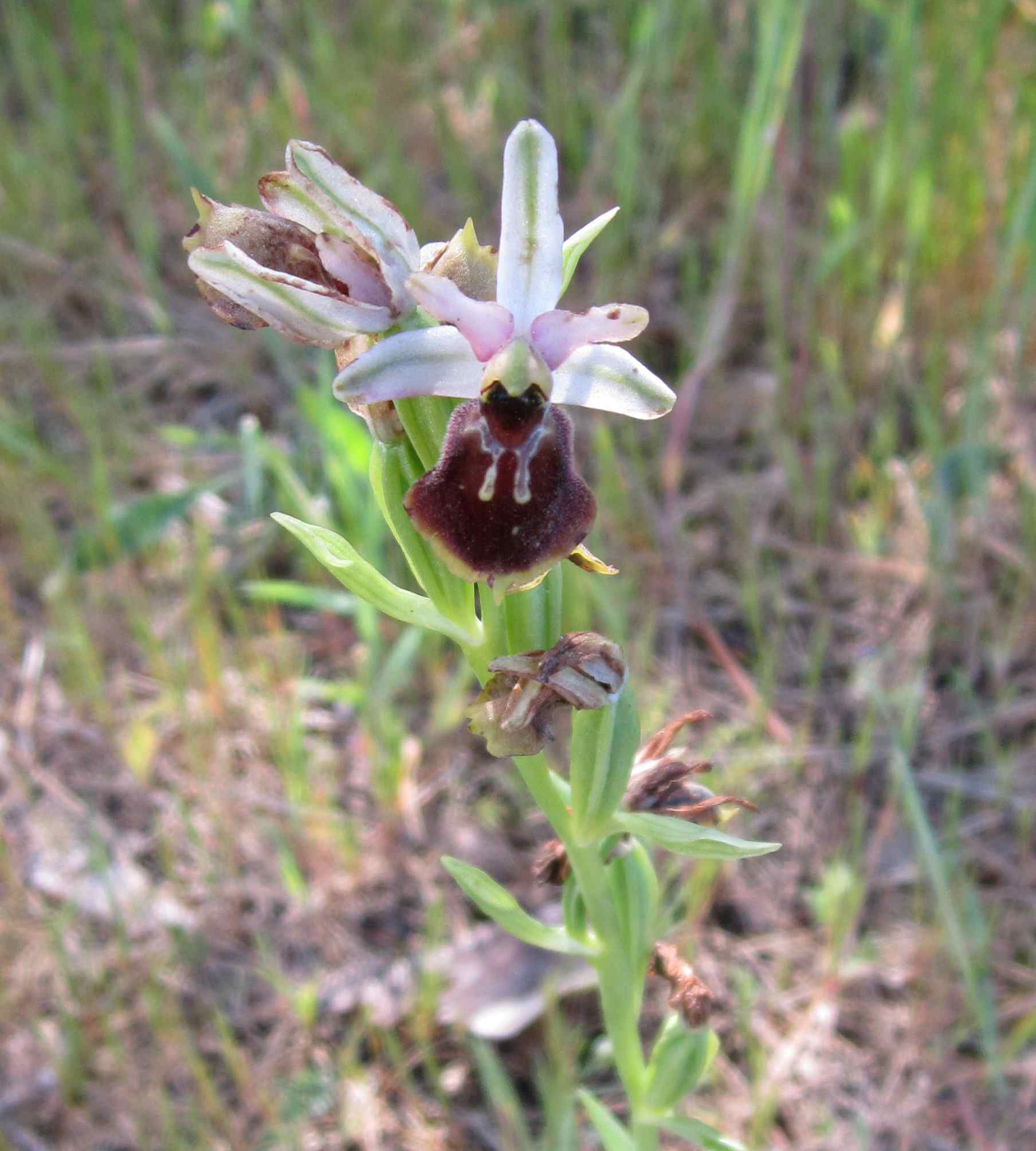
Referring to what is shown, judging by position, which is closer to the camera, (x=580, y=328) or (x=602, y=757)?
(x=580, y=328)

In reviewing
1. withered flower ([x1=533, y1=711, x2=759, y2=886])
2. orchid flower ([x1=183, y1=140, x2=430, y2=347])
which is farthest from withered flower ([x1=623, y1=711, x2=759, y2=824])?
orchid flower ([x1=183, y1=140, x2=430, y2=347])

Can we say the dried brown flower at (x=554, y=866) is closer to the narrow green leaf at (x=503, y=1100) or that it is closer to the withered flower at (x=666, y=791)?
the withered flower at (x=666, y=791)

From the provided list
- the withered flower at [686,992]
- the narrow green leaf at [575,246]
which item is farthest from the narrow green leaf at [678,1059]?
the narrow green leaf at [575,246]

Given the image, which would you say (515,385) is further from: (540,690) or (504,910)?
(504,910)

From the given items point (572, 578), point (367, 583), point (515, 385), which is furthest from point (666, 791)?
point (572, 578)

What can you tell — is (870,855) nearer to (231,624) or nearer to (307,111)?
(231,624)

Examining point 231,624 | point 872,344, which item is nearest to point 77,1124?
point 231,624

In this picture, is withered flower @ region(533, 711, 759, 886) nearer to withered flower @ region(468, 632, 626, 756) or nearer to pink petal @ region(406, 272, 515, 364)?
withered flower @ region(468, 632, 626, 756)
